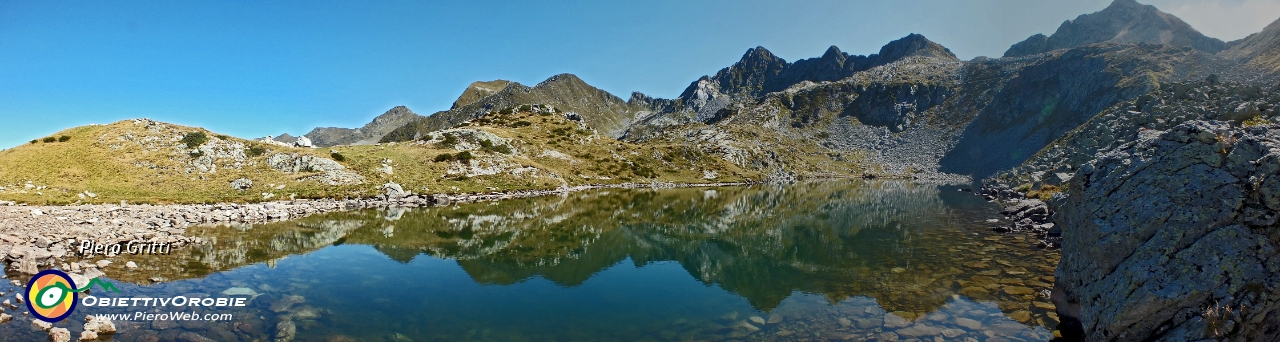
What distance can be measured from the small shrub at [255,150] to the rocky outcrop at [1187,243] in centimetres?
8399

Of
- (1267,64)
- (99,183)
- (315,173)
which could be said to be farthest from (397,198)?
(1267,64)

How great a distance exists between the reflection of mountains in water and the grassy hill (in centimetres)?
1531

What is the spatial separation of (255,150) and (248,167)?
6.52 m

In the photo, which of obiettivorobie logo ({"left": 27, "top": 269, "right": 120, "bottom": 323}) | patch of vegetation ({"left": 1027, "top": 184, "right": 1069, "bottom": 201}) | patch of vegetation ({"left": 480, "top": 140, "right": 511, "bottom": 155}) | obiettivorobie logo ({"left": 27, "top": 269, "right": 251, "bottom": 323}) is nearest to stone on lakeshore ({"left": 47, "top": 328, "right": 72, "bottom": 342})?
obiettivorobie logo ({"left": 27, "top": 269, "right": 251, "bottom": 323})

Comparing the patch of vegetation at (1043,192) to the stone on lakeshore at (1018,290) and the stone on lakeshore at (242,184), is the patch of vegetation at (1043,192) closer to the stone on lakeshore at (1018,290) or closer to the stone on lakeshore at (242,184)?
the stone on lakeshore at (1018,290)

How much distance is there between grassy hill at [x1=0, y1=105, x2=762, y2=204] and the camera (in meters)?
44.2

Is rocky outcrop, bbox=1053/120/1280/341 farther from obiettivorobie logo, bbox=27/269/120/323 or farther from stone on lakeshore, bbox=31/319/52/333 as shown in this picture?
obiettivorobie logo, bbox=27/269/120/323

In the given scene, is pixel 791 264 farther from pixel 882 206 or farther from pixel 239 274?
pixel 882 206

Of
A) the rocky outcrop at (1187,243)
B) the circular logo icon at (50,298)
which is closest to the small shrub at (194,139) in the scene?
the circular logo icon at (50,298)

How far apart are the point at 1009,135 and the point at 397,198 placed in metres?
206

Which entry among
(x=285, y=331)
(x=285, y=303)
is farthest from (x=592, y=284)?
(x=285, y=303)

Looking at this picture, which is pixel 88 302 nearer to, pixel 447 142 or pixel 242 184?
pixel 242 184

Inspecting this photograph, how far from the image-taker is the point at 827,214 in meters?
51.7

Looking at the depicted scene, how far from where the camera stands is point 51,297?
15.2 meters
